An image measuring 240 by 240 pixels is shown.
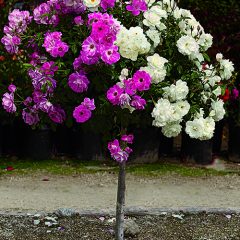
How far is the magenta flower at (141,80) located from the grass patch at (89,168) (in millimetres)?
3073

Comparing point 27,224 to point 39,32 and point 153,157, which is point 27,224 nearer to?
point 39,32

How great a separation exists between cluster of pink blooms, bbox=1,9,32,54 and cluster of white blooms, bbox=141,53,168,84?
789 mm

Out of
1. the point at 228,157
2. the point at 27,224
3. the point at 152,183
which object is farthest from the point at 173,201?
the point at 228,157

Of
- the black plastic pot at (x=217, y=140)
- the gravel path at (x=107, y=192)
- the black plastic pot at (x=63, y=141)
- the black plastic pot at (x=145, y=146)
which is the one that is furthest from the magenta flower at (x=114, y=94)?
the black plastic pot at (x=217, y=140)

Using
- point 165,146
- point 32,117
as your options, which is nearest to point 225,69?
point 32,117

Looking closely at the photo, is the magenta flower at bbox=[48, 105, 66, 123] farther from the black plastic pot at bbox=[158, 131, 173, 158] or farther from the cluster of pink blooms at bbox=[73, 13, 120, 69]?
the black plastic pot at bbox=[158, 131, 173, 158]

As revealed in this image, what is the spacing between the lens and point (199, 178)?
613 cm

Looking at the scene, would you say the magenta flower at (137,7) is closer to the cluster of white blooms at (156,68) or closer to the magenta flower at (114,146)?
the cluster of white blooms at (156,68)

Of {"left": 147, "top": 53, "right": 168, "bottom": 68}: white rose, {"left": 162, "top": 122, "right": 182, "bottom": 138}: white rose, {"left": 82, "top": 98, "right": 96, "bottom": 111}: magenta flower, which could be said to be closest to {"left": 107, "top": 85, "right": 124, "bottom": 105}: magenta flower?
{"left": 82, "top": 98, "right": 96, "bottom": 111}: magenta flower

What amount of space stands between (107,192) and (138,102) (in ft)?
7.91

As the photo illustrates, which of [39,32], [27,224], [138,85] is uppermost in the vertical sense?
[39,32]

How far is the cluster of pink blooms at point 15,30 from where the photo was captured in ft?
11.7

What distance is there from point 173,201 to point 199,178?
101 centimetres

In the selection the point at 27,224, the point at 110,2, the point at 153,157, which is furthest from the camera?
the point at 153,157
